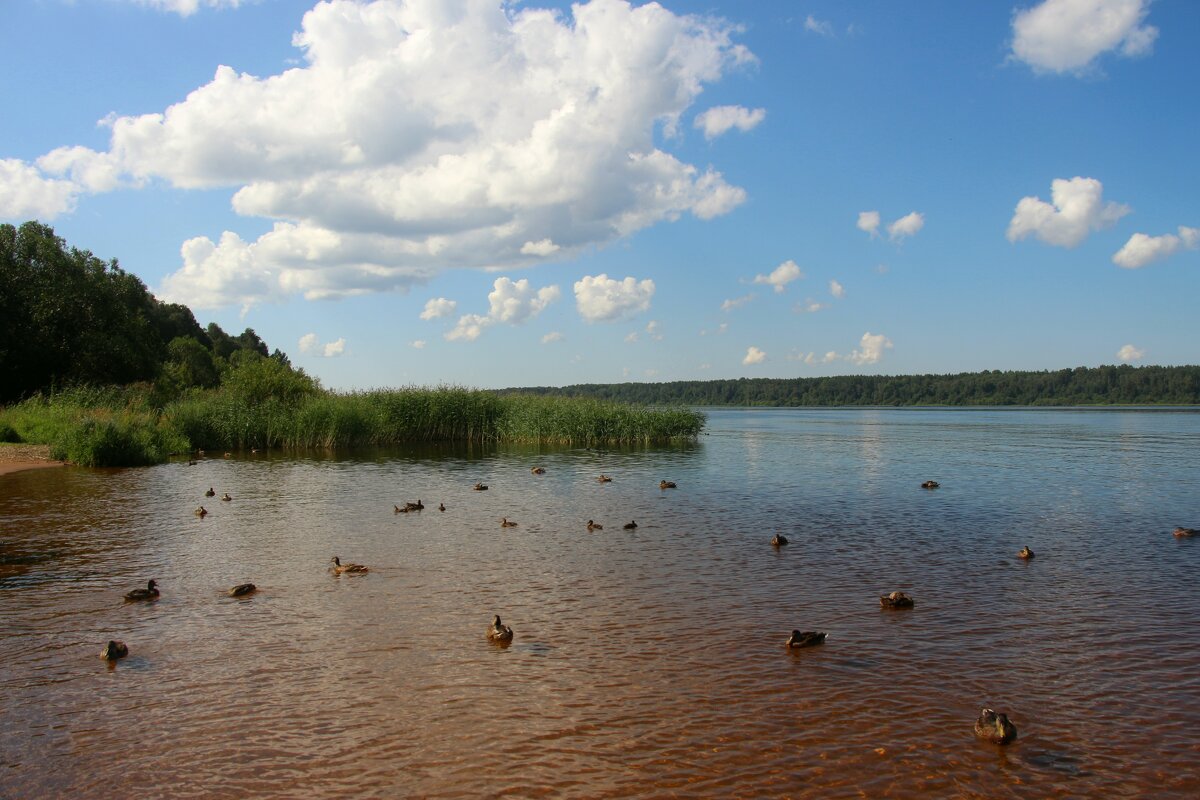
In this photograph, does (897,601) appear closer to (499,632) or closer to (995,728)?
(995,728)

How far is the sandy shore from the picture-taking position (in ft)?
100

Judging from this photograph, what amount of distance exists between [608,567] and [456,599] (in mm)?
3367

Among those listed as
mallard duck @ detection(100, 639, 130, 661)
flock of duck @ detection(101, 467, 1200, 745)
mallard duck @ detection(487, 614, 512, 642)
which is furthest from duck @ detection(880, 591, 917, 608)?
mallard duck @ detection(100, 639, 130, 661)

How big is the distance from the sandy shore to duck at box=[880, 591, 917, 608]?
31675mm

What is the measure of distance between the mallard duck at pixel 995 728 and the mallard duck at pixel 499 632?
5.54 metres

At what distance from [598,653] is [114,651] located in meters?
5.94

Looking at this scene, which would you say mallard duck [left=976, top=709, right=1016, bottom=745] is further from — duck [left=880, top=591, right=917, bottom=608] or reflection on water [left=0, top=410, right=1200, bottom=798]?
duck [left=880, top=591, right=917, bottom=608]

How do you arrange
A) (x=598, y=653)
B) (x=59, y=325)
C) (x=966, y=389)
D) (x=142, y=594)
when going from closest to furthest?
(x=598, y=653), (x=142, y=594), (x=59, y=325), (x=966, y=389)

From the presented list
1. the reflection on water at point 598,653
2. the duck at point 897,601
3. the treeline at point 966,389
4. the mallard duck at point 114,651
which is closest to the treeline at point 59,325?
the reflection on water at point 598,653

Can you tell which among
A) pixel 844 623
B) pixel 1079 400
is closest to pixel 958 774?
pixel 844 623

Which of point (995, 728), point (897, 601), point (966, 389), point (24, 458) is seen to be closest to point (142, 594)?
point (897, 601)

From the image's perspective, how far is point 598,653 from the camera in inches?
392

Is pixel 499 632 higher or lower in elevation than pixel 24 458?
lower

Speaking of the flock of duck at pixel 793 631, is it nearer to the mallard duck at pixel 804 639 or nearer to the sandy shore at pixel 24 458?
the mallard duck at pixel 804 639
